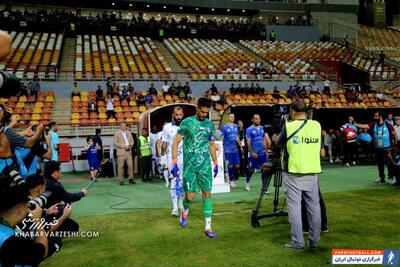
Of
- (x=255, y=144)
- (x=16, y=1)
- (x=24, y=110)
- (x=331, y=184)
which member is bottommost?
(x=331, y=184)

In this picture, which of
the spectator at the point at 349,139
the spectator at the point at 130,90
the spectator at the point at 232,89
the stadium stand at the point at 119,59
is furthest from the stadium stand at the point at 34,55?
the spectator at the point at 349,139

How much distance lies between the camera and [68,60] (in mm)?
28734

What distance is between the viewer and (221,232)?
23.0 ft

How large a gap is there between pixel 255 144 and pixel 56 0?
1245 inches

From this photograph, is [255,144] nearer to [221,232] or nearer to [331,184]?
[331,184]

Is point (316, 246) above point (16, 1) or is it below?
below

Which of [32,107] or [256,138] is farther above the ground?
[32,107]

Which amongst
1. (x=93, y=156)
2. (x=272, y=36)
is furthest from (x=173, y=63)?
(x=93, y=156)

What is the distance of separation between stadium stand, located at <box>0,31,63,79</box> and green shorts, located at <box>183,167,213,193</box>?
60.4 feet

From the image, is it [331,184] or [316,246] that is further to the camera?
[331,184]

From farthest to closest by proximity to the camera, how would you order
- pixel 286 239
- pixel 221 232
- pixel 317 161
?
pixel 221 232 < pixel 286 239 < pixel 317 161

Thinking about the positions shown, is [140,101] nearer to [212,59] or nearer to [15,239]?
[212,59]

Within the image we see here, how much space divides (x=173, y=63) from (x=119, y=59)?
398 cm

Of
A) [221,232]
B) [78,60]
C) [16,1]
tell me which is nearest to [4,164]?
[221,232]
